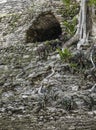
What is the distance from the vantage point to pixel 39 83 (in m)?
10.5

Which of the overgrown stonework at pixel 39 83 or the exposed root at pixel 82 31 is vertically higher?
the exposed root at pixel 82 31

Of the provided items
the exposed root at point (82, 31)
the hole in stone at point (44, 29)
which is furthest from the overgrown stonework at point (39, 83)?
the exposed root at point (82, 31)

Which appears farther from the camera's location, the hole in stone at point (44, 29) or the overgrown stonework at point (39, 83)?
the hole in stone at point (44, 29)

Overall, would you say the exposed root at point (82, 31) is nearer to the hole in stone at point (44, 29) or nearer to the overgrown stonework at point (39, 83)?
the overgrown stonework at point (39, 83)

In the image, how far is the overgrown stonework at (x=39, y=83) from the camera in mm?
8945

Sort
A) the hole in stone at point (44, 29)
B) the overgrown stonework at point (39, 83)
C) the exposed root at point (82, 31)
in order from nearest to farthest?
the overgrown stonework at point (39, 83) → the exposed root at point (82, 31) → the hole in stone at point (44, 29)

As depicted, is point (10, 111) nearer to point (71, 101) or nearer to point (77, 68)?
point (71, 101)

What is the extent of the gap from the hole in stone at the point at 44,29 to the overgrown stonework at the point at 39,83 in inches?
4.7

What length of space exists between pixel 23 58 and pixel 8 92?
155 centimetres

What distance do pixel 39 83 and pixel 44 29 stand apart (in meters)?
3.16

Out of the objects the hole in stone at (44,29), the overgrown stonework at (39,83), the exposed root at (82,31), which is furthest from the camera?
the hole in stone at (44,29)

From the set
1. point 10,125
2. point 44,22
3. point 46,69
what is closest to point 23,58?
point 46,69

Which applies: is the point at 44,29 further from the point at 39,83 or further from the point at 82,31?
the point at 39,83

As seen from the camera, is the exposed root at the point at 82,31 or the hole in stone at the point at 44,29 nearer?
the exposed root at the point at 82,31
